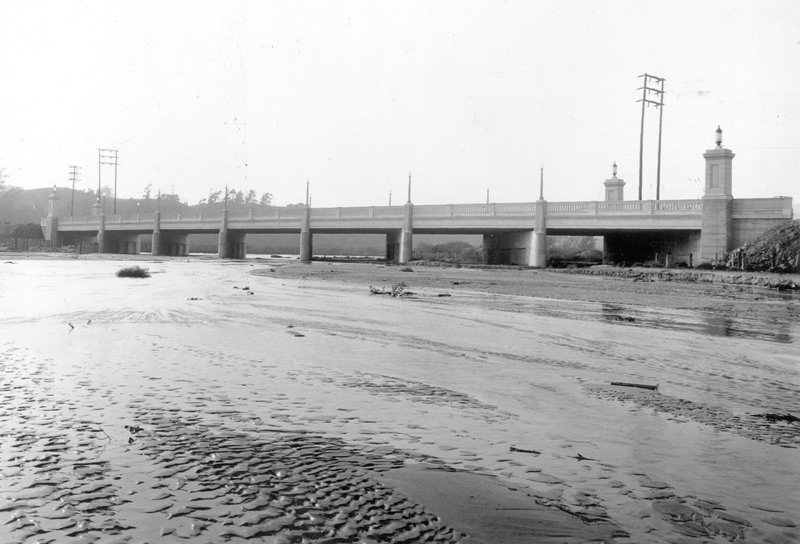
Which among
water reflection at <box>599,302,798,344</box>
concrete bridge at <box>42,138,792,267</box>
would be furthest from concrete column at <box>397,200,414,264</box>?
water reflection at <box>599,302,798,344</box>

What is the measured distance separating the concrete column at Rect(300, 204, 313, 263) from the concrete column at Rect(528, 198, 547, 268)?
29080 mm

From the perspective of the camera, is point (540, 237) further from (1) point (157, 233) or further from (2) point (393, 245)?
(1) point (157, 233)

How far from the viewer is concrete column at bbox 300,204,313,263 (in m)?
68.8

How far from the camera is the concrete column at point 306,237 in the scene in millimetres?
68812

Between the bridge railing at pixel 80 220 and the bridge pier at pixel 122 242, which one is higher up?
the bridge railing at pixel 80 220

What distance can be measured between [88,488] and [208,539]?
3.53 feet

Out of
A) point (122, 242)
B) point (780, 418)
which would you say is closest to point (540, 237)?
point (780, 418)

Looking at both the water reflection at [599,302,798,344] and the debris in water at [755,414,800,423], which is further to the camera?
the water reflection at [599,302,798,344]

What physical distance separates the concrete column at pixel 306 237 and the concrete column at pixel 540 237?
95.4 feet

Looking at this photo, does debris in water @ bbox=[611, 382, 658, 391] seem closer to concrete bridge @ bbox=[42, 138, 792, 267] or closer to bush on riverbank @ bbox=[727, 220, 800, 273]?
bush on riverbank @ bbox=[727, 220, 800, 273]

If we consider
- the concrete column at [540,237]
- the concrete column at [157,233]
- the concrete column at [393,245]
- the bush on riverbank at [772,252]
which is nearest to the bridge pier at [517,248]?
the concrete column at [540,237]

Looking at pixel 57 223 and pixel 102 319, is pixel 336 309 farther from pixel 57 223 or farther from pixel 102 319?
pixel 57 223

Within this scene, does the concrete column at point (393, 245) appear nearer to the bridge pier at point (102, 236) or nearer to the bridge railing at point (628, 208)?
the bridge railing at point (628, 208)

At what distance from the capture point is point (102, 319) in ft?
40.7
